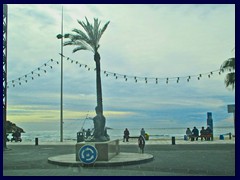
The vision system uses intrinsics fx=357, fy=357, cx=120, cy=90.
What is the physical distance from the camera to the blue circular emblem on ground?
1468 cm

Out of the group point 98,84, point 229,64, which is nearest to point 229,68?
point 229,64

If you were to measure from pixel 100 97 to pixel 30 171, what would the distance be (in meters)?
6.07

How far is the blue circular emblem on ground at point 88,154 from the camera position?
14.7m

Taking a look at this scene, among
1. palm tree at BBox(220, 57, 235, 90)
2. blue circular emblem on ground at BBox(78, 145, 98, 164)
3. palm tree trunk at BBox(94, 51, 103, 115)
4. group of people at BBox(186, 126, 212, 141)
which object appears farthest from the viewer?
group of people at BBox(186, 126, 212, 141)

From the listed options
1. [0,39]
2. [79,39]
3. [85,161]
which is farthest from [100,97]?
[0,39]

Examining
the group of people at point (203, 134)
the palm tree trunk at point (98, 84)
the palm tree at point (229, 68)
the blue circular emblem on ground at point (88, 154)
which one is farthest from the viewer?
the group of people at point (203, 134)

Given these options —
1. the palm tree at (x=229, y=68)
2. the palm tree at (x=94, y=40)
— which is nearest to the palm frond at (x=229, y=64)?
the palm tree at (x=229, y=68)

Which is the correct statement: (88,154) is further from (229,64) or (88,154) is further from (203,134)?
(203,134)

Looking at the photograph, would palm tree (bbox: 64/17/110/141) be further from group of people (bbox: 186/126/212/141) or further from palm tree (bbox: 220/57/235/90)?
group of people (bbox: 186/126/212/141)

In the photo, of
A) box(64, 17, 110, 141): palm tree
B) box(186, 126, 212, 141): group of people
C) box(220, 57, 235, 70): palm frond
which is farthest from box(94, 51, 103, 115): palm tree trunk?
box(186, 126, 212, 141): group of people

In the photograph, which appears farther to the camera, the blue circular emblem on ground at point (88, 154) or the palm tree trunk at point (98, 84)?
the palm tree trunk at point (98, 84)

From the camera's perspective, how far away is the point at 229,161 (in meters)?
16.2

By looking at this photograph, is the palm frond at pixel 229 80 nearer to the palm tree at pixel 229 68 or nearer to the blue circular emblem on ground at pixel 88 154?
the palm tree at pixel 229 68
